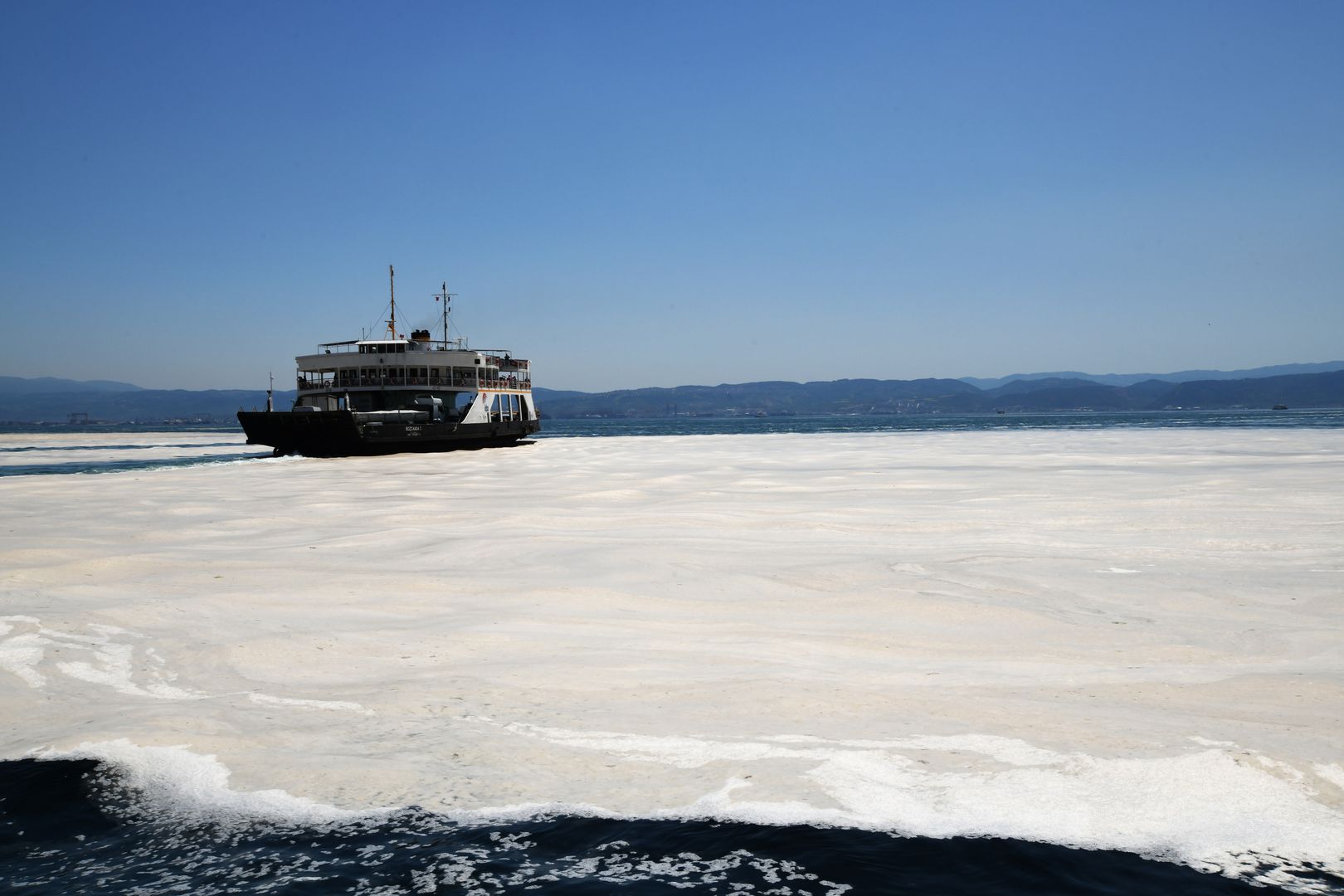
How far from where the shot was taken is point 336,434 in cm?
3756

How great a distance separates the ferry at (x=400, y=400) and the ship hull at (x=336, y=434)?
0.16ft

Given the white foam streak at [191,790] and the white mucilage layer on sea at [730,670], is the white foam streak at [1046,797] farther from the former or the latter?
the white foam streak at [191,790]

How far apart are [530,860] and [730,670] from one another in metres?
2.42

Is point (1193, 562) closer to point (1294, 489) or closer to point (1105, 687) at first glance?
point (1105, 687)

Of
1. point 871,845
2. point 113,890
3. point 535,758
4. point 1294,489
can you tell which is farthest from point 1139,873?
point 1294,489

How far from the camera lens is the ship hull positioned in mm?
37375

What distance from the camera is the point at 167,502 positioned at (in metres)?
16.7

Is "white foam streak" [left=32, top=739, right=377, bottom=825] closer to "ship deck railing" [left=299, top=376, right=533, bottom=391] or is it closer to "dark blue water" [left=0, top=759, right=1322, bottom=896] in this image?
"dark blue water" [left=0, top=759, right=1322, bottom=896]

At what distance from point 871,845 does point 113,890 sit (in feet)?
9.21

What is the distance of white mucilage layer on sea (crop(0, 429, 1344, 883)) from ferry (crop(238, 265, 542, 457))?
1085 inches

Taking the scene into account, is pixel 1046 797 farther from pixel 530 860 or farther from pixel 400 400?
pixel 400 400

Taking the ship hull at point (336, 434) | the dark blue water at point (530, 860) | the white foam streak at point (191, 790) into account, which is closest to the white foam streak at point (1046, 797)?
the dark blue water at point (530, 860)

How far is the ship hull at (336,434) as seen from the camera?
37375 mm

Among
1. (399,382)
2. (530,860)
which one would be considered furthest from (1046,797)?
(399,382)
